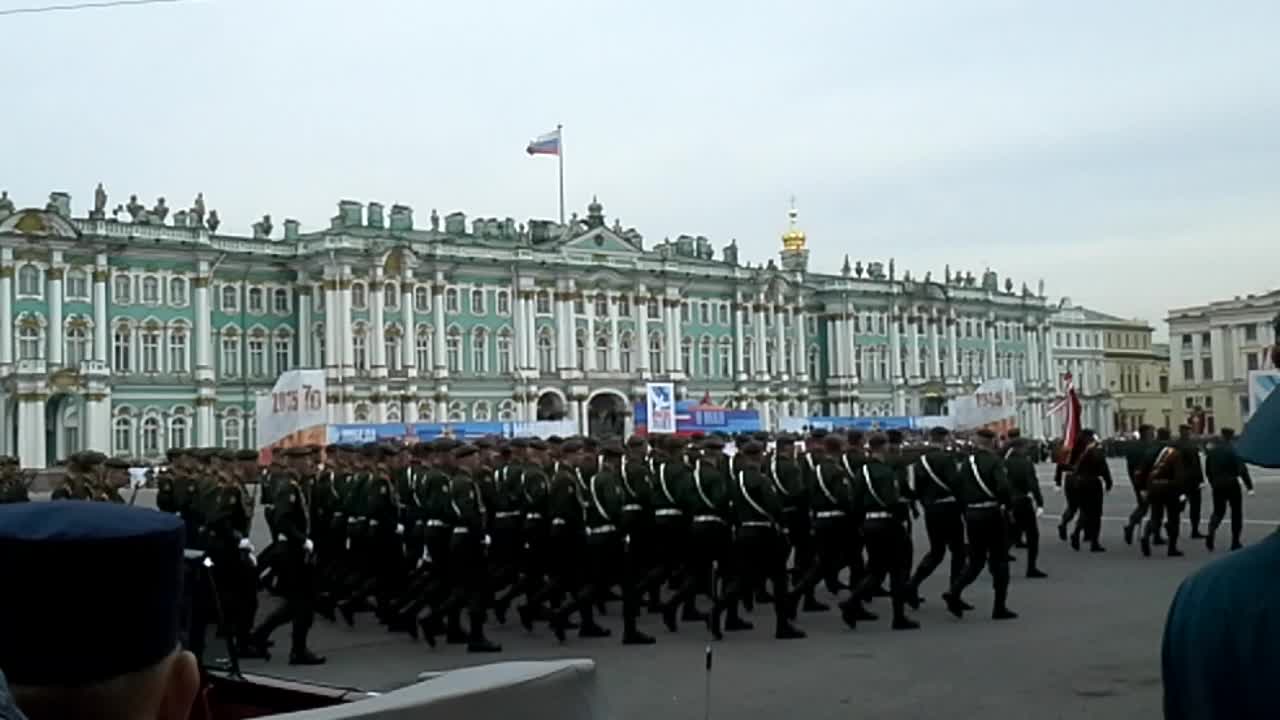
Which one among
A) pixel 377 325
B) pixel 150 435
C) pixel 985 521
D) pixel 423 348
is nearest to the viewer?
pixel 985 521

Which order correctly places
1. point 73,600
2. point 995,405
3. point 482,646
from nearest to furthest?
point 73,600, point 482,646, point 995,405

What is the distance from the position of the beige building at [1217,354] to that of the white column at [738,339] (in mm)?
29289

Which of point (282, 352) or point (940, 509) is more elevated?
point (282, 352)

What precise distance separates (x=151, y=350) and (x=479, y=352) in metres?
13.8

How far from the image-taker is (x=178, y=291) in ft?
173

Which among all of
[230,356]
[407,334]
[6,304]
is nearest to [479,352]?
[407,334]

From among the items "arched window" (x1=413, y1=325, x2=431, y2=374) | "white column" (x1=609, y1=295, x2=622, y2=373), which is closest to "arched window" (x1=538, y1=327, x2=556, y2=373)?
"white column" (x1=609, y1=295, x2=622, y2=373)

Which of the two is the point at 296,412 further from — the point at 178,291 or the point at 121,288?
the point at 178,291

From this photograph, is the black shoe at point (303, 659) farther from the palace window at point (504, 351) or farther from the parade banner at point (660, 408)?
the palace window at point (504, 351)

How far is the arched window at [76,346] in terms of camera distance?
4959cm

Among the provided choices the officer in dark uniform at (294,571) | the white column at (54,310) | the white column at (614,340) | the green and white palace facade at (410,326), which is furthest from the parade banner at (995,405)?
the white column at (614,340)

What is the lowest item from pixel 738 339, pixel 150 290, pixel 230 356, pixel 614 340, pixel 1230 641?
pixel 1230 641

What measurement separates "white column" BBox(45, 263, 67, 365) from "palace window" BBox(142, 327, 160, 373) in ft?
10.9

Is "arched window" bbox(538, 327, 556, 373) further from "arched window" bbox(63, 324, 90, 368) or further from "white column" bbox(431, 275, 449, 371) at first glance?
"arched window" bbox(63, 324, 90, 368)
